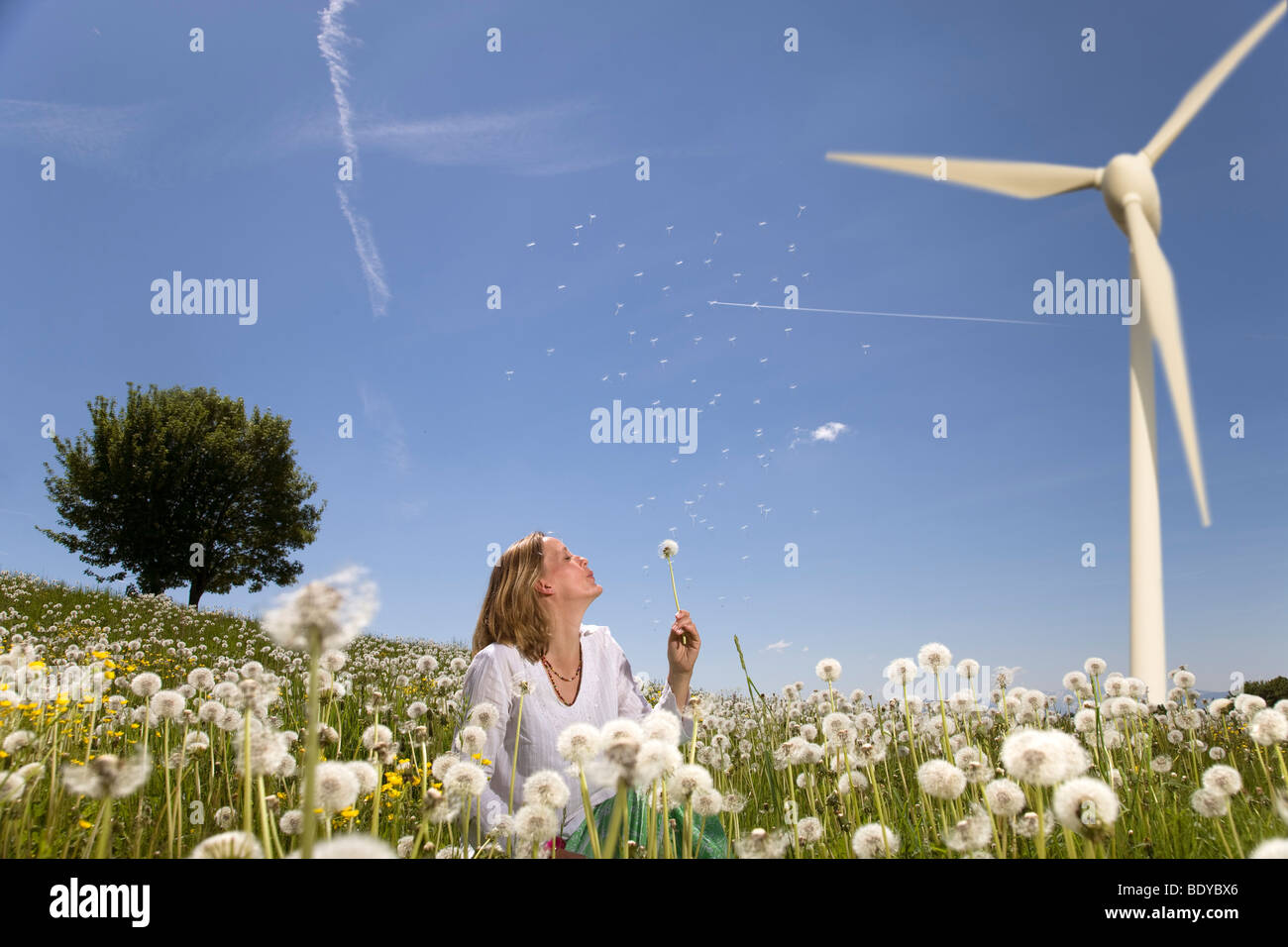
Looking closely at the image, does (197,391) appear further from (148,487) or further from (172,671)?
(172,671)

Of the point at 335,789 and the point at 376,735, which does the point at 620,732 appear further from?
the point at 376,735

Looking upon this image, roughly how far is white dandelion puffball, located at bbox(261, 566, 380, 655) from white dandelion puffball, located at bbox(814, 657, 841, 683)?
4288 millimetres

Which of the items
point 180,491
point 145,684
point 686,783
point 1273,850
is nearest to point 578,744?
point 686,783

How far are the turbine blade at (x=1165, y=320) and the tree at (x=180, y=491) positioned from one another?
118 feet

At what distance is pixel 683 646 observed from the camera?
5648 millimetres

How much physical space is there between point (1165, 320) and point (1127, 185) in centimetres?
563

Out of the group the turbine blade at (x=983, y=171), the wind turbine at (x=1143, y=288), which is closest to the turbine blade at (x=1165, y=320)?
the wind turbine at (x=1143, y=288)

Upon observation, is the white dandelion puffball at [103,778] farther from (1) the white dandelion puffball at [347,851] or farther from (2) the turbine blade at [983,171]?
(2) the turbine blade at [983,171]

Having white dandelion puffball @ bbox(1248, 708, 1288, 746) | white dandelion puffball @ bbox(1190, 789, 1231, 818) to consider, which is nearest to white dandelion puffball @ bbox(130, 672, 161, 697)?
white dandelion puffball @ bbox(1190, 789, 1231, 818)

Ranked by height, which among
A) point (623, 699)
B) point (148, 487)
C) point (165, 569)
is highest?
point (148, 487)

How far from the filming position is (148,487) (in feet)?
119
